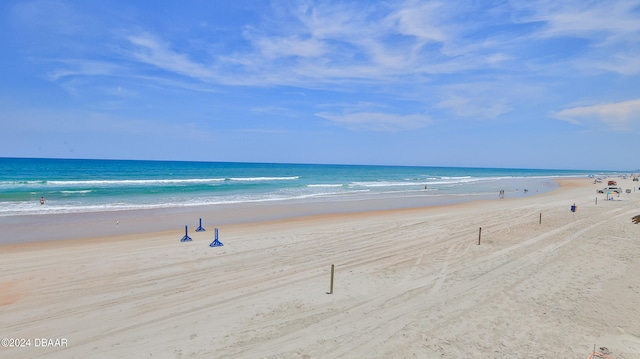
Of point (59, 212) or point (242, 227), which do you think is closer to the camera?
point (242, 227)

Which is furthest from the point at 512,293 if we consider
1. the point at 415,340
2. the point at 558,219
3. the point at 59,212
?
the point at 59,212

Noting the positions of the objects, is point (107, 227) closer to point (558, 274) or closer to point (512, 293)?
point (512, 293)

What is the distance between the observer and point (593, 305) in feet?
26.2

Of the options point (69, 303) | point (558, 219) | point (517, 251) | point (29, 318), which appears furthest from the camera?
point (558, 219)

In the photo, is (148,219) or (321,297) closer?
(321,297)

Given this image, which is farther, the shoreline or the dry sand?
the shoreline

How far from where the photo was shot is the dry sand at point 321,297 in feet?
20.4

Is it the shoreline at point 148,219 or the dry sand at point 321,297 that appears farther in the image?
the shoreline at point 148,219

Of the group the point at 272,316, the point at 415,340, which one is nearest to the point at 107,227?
the point at 272,316

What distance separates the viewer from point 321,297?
27.2 feet

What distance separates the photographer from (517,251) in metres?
12.8

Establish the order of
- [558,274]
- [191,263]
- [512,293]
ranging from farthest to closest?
[191,263]
[558,274]
[512,293]

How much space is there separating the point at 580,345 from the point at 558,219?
1646 cm

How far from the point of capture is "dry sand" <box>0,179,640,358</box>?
6.22m
